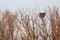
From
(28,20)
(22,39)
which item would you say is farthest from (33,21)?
(22,39)

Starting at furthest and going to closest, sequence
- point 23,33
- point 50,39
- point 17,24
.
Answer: point 17,24
point 23,33
point 50,39

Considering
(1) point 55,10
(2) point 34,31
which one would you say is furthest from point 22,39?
(1) point 55,10

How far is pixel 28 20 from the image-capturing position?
12.9 m

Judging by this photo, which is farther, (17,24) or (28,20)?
(17,24)

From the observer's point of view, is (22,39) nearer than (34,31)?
No

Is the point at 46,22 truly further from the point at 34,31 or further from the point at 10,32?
the point at 10,32

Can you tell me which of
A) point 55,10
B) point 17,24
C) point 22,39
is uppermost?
point 55,10

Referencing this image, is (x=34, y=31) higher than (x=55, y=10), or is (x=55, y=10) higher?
(x=55, y=10)

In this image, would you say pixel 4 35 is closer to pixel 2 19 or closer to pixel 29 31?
pixel 2 19

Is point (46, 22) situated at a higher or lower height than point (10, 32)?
higher

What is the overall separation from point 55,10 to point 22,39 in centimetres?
310

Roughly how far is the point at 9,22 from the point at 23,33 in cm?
200

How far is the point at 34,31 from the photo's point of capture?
12.5 m

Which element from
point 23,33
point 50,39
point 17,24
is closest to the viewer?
point 50,39
